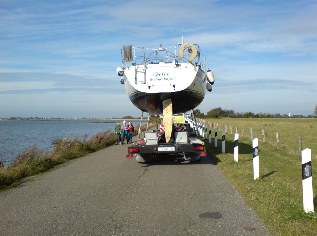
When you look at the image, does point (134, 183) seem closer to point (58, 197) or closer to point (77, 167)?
point (58, 197)

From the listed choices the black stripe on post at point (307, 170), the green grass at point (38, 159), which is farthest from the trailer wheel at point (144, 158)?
the black stripe on post at point (307, 170)

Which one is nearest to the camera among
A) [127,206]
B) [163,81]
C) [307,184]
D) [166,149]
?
[307,184]

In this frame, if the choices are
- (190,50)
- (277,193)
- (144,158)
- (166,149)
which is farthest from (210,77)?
(277,193)

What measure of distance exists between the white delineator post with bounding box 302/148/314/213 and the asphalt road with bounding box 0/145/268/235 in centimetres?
87

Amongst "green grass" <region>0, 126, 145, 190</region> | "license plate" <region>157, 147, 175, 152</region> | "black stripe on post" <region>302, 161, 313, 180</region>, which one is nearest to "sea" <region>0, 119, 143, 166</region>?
"green grass" <region>0, 126, 145, 190</region>

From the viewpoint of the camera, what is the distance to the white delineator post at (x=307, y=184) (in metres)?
6.50

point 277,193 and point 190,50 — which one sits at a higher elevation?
point 190,50

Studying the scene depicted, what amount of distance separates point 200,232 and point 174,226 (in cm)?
47

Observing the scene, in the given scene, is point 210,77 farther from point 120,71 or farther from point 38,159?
point 38,159

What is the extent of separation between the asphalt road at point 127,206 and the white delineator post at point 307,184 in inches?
34.4

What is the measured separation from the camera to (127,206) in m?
7.30

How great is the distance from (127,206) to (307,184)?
119 inches

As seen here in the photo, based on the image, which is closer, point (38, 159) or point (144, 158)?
point (38, 159)

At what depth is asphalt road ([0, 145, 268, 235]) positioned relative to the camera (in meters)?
5.91
